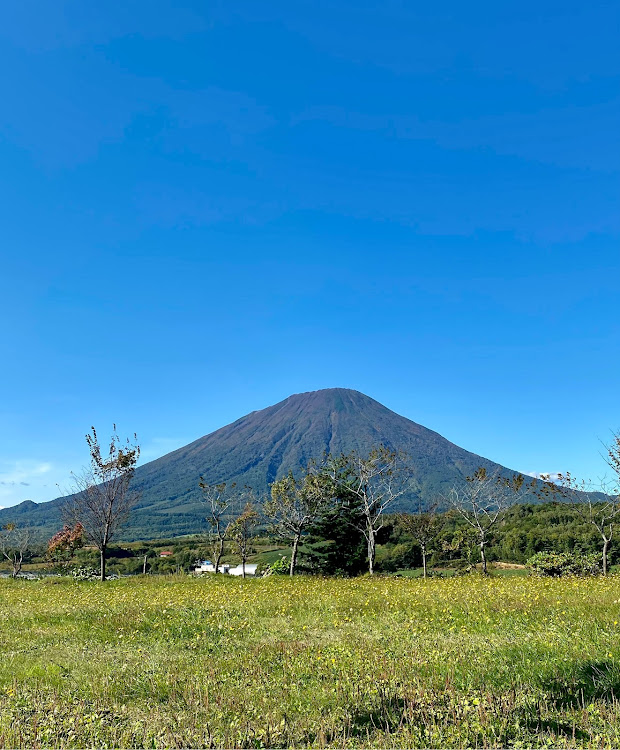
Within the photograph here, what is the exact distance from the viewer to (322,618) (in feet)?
37.9

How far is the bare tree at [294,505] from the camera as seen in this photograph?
107 ft

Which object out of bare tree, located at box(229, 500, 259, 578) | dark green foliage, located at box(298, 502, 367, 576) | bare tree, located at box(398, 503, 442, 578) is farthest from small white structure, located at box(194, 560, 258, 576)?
bare tree, located at box(398, 503, 442, 578)

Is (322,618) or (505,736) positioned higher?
(505,736)

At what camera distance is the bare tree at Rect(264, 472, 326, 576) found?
32.5m

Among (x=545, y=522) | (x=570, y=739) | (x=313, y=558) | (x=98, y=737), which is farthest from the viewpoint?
(x=545, y=522)

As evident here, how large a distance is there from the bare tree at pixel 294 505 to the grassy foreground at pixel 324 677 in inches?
790

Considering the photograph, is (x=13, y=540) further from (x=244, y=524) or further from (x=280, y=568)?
(x=280, y=568)

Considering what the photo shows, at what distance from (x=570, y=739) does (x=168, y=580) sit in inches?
927

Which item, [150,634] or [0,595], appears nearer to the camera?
[150,634]

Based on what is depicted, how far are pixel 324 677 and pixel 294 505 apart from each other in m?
28.0

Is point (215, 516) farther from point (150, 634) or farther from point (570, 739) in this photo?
point (570, 739)

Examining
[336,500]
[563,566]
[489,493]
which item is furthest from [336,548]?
[563,566]

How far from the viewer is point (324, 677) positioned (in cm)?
670

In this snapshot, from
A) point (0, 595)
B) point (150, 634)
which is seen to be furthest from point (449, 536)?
point (150, 634)
